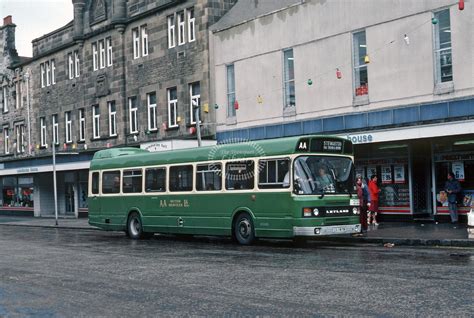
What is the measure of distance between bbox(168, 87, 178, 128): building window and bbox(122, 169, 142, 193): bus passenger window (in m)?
9.54

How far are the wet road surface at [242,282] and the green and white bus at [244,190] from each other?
0.97 m

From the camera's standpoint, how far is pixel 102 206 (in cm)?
2573

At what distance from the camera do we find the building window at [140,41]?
3579cm

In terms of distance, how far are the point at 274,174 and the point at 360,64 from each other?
791 cm

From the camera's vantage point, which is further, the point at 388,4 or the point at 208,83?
the point at 208,83

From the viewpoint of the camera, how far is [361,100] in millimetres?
24547

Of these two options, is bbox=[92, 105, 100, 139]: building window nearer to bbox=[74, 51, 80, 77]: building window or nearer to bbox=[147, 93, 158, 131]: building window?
bbox=[74, 51, 80, 77]: building window

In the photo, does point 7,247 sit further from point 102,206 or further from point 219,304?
point 219,304

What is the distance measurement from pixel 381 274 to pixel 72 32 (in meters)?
33.4

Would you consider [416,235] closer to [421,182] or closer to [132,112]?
[421,182]

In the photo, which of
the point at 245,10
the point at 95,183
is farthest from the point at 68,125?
the point at 95,183

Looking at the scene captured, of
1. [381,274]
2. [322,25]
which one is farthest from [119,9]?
[381,274]

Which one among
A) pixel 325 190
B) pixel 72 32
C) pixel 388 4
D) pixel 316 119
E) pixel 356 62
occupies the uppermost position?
pixel 72 32

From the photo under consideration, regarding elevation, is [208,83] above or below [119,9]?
below
